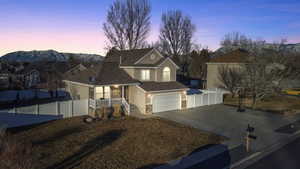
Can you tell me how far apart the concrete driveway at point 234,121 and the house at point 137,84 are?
141 cm

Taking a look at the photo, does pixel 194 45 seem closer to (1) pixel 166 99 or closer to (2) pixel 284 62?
(2) pixel 284 62

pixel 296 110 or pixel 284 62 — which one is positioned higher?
pixel 284 62

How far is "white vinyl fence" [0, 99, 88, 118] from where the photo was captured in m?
14.7

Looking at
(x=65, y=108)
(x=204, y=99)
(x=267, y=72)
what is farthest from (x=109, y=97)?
(x=267, y=72)

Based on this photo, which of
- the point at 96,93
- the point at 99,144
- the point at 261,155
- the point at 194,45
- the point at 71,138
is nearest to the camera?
the point at 261,155

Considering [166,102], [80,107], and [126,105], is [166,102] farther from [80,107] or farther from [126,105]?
[80,107]

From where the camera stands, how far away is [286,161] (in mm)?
9133

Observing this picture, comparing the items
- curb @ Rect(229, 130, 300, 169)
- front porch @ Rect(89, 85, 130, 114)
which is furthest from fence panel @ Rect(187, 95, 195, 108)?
curb @ Rect(229, 130, 300, 169)

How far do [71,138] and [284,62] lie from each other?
853 inches

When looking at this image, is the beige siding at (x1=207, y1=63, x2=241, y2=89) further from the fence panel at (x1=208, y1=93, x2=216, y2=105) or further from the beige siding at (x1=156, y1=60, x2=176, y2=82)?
the beige siding at (x1=156, y1=60, x2=176, y2=82)

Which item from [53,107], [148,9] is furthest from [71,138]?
[148,9]

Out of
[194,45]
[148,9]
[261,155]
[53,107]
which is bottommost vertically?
[261,155]

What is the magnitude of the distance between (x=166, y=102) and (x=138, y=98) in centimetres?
289

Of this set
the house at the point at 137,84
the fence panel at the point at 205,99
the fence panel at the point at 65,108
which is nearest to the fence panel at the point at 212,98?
the fence panel at the point at 205,99
